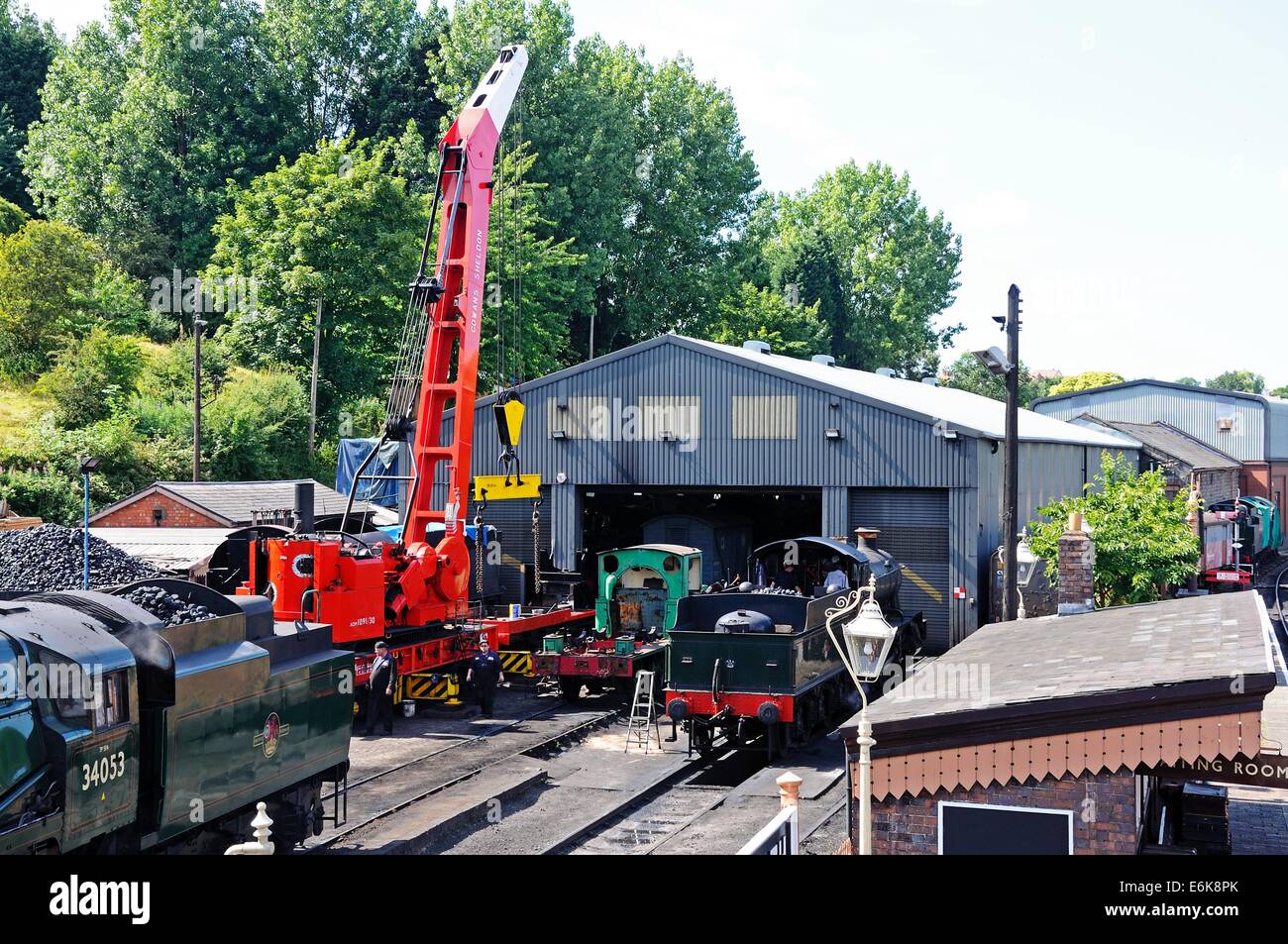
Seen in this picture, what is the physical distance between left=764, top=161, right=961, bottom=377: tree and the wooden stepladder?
177 ft

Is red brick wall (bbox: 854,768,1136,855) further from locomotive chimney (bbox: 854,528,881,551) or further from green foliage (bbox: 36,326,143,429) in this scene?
green foliage (bbox: 36,326,143,429)

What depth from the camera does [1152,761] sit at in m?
8.50

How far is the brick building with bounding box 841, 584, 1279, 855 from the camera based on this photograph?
328 inches

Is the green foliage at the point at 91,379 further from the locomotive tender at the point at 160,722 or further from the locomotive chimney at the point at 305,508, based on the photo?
the locomotive tender at the point at 160,722

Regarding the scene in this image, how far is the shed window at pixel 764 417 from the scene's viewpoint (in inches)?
1111

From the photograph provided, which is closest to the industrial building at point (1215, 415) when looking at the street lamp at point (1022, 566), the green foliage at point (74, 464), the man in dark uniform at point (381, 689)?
the street lamp at point (1022, 566)

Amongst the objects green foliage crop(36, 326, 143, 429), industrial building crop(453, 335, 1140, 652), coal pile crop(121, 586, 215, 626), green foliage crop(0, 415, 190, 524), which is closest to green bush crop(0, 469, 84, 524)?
green foliage crop(0, 415, 190, 524)

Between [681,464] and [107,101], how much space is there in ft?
136

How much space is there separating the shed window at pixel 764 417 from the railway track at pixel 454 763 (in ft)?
30.4

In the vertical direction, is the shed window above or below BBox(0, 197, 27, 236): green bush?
below

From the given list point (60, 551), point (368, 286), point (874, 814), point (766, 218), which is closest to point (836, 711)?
point (874, 814)

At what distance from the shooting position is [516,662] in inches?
914
